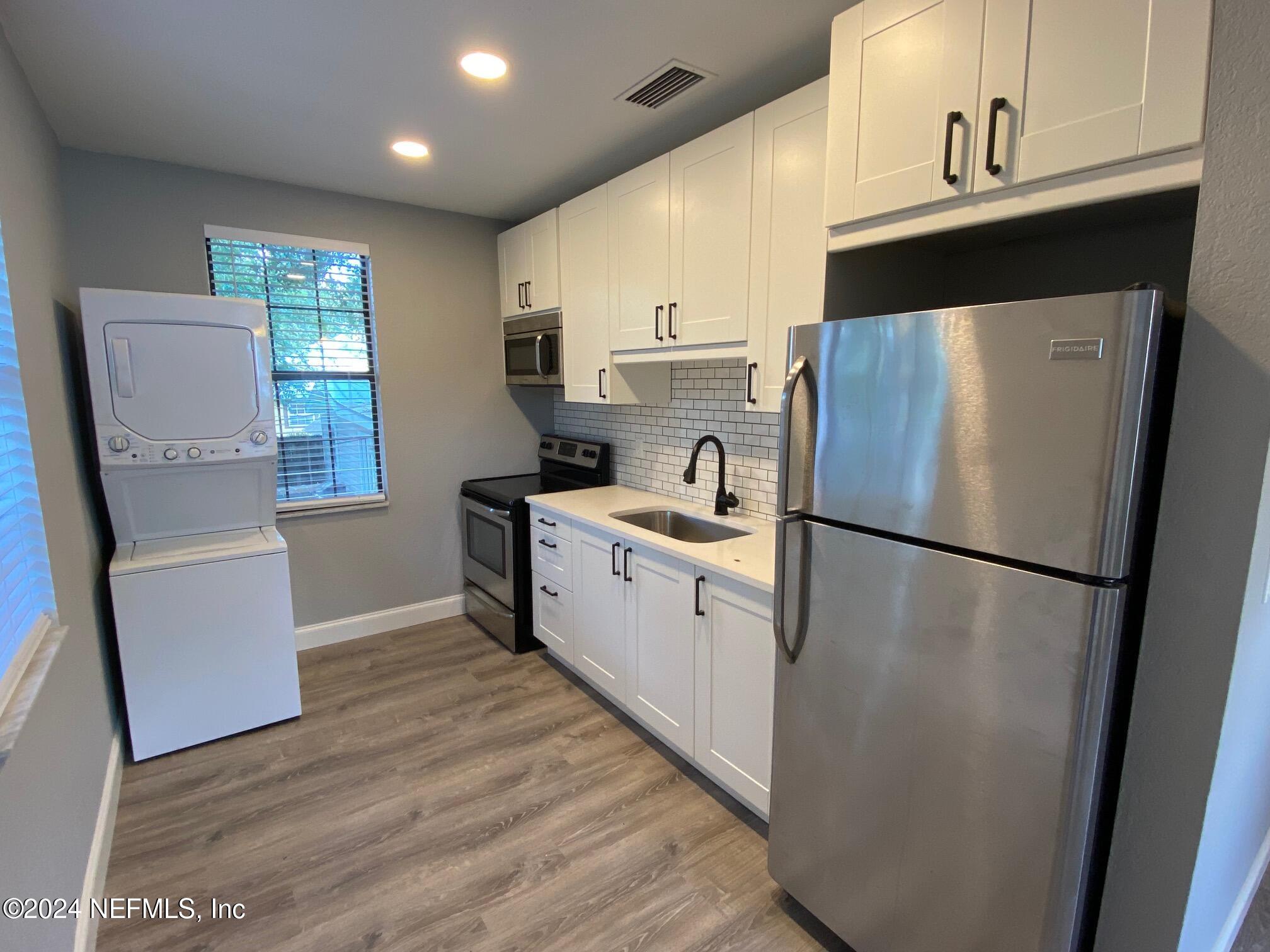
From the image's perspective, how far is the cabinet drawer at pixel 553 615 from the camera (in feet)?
9.66

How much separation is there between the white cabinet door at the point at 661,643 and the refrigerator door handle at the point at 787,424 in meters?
0.68

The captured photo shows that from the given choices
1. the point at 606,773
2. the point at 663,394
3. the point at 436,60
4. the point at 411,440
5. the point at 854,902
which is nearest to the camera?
the point at 854,902

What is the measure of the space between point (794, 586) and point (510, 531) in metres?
1.95

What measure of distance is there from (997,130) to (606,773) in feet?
7.61

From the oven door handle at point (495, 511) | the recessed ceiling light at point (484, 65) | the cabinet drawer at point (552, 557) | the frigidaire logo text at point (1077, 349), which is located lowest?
the cabinet drawer at point (552, 557)

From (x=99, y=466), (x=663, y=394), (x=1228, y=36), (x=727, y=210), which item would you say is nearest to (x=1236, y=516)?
(x=1228, y=36)

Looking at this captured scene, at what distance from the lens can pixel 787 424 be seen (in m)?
1.50

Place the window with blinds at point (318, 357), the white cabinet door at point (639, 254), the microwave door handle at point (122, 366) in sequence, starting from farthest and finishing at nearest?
the window with blinds at point (318, 357)
the white cabinet door at point (639, 254)
the microwave door handle at point (122, 366)

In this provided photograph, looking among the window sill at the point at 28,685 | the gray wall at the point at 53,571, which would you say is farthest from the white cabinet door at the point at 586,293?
the window sill at the point at 28,685

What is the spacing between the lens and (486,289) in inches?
146

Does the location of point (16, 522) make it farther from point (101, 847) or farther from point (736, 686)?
point (736, 686)

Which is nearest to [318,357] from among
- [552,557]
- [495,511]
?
[495,511]

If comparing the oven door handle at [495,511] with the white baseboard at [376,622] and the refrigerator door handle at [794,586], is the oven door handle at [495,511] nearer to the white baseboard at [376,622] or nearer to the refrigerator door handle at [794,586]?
the white baseboard at [376,622]

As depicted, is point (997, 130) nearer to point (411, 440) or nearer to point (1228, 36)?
point (1228, 36)
